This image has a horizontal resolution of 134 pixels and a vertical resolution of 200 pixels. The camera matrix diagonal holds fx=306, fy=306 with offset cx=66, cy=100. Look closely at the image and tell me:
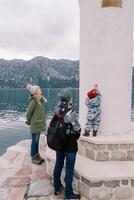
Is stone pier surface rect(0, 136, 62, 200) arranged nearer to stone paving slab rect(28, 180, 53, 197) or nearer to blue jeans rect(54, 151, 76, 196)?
stone paving slab rect(28, 180, 53, 197)

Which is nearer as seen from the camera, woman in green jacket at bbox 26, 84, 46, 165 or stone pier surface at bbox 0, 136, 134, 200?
stone pier surface at bbox 0, 136, 134, 200

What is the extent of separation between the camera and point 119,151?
641 centimetres

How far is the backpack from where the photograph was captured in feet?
17.8

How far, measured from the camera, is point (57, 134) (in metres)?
5.48

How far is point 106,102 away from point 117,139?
946mm

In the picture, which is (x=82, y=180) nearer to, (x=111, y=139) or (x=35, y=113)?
(x=111, y=139)

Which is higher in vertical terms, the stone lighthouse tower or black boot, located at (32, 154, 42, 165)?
the stone lighthouse tower

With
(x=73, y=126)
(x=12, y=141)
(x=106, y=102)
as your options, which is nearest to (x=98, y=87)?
Answer: (x=106, y=102)

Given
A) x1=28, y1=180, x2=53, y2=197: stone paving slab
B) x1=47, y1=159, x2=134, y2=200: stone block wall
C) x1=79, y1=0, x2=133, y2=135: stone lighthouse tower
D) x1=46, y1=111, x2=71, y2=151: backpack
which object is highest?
x1=79, y1=0, x2=133, y2=135: stone lighthouse tower

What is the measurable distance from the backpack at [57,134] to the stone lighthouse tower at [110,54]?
1822mm

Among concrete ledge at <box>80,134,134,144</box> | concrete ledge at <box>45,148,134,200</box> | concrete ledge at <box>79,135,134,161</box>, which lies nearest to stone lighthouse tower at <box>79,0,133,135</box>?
concrete ledge at <box>80,134,134,144</box>

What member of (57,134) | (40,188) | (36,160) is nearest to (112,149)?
(57,134)

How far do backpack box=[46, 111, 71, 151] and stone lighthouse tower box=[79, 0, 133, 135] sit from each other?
1.82 metres

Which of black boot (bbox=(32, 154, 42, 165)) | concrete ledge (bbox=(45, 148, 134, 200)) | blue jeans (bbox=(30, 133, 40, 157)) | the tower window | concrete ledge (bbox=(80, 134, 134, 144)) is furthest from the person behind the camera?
black boot (bbox=(32, 154, 42, 165))
